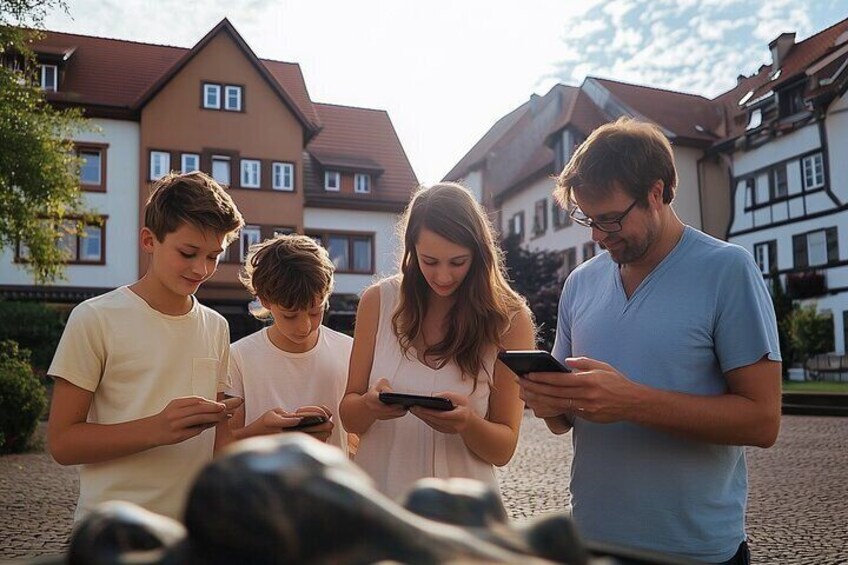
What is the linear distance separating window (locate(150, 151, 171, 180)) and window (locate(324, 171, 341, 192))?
557cm

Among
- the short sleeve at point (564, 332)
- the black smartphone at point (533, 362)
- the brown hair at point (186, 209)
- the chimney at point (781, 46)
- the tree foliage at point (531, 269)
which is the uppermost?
the chimney at point (781, 46)

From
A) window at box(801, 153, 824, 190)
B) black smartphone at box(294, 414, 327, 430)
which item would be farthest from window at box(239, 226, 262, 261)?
black smartphone at box(294, 414, 327, 430)

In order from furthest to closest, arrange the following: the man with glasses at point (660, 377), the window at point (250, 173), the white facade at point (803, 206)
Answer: the window at point (250, 173) → the white facade at point (803, 206) → the man with glasses at point (660, 377)

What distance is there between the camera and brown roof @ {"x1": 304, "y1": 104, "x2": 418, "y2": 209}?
1084 inches

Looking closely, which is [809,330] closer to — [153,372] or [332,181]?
[332,181]

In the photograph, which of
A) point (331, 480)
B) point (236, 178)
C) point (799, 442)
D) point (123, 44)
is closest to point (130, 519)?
point (331, 480)

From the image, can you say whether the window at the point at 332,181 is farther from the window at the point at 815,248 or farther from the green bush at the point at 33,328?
the window at the point at 815,248

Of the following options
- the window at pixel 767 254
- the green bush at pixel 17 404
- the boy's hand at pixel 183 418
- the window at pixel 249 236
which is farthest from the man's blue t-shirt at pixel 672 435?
the window at pixel 767 254

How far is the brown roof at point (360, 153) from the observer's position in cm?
2753

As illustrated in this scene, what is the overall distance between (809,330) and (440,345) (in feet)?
76.2

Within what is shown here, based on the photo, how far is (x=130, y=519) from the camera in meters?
0.67

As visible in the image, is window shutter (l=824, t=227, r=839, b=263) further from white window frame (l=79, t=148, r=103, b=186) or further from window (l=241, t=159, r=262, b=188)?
white window frame (l=79, t=148, r=103, b=186)

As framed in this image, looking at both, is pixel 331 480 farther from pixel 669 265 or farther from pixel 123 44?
pixel 123 44

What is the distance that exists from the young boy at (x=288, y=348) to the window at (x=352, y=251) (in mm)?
23760
